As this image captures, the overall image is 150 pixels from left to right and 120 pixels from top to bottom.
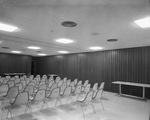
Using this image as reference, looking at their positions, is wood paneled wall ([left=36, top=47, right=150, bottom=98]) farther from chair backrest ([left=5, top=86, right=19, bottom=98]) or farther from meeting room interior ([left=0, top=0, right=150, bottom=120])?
chair backrest ([left=5, top=86, right=19, bottom=98])

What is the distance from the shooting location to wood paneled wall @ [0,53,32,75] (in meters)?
13.8

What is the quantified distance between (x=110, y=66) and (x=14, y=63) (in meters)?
12.1

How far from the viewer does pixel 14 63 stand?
1479 centimetres

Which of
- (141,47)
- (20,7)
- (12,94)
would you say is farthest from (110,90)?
(20,7)

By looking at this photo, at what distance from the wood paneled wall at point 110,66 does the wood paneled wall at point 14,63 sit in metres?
4.87

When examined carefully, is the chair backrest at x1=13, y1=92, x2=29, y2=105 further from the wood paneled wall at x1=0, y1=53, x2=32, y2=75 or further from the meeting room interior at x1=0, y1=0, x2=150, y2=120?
the wood paneled wall at x1=0, y1=53, x2=32, y2=75

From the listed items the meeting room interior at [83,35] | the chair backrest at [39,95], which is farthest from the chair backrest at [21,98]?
the chair backrest at [39,95]

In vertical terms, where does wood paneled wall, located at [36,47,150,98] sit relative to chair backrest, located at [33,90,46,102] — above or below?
above

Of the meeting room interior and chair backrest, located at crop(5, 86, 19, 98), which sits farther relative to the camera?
chair backrest, located at crop(5, 86, 19, 98)

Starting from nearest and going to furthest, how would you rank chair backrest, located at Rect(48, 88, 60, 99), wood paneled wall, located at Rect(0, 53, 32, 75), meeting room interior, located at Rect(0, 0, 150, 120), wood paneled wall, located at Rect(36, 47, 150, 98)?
meeting room interior, located at Rect(0, 0, 150, 120), chair backrest, located at Rect(48, 88, 60, 99), wood paneled wall, located at Rect(36, 47, 150, 98), wood paneled wall, located at Rect(0, 53, 32, 75)

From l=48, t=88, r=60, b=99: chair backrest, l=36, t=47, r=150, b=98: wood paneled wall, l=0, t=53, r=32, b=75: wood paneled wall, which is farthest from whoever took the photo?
l=0, t=53, r=32, b=75: wood paneled wall

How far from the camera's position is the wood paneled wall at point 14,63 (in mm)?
13841

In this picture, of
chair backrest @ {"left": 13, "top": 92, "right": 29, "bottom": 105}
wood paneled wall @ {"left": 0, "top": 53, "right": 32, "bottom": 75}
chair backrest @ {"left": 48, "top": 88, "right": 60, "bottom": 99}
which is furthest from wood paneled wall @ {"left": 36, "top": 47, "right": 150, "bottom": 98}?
chair backrest @ {"left": 13, "top": 92, "right": 29, "bottom": 105}

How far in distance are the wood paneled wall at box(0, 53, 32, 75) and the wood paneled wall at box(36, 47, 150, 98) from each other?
Result: 16.0 feet
